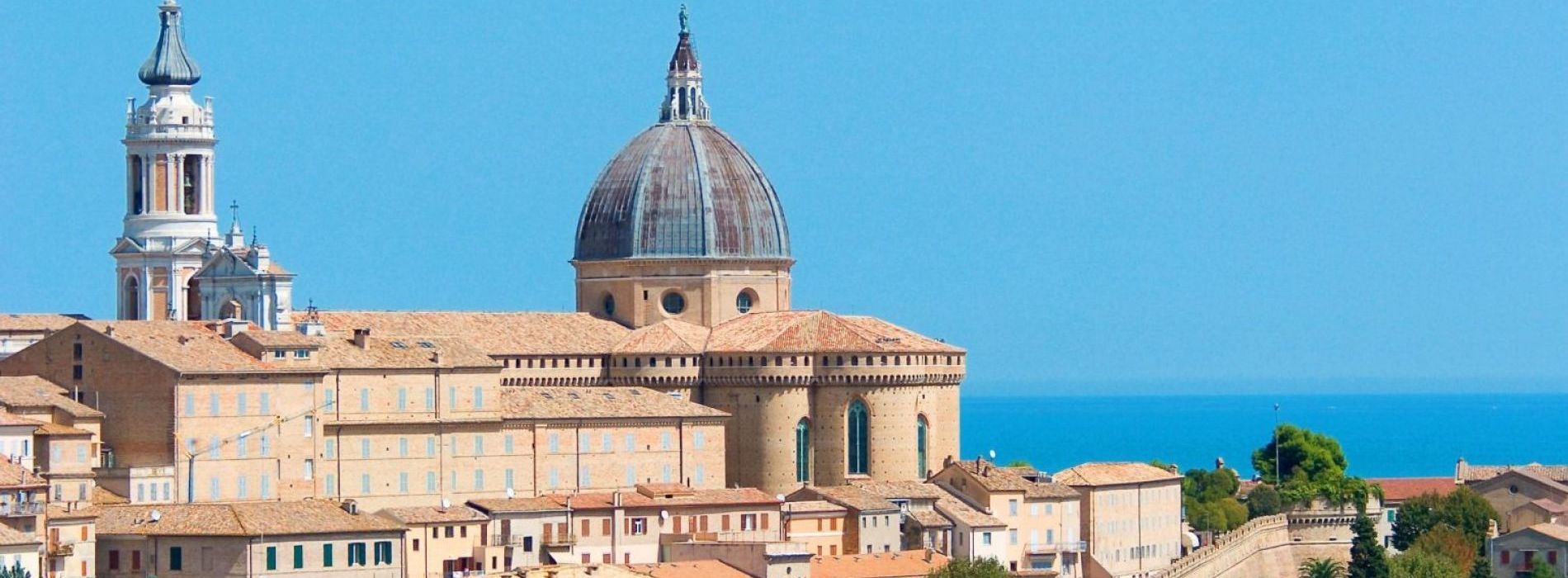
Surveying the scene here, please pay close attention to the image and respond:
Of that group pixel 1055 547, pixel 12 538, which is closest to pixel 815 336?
pixel 1055 547

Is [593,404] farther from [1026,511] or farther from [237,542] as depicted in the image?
[237,542]

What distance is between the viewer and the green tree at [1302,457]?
118m

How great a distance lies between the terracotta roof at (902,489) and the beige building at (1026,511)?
0.76m

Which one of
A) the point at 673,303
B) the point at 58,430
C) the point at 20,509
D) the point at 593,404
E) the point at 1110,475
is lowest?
the point at 1110,475

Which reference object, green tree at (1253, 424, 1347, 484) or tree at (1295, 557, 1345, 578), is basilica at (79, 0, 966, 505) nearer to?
tree at (1295, 557, 1345, 578)

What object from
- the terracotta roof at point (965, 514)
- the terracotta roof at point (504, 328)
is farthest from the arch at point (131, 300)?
the terracotta roof at point (965, 514)

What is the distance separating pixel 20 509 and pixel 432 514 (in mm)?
11212

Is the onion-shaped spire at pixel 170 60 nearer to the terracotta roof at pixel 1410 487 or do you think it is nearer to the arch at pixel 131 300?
the arch at pixel 131 300

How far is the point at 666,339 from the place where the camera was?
96.2 metres

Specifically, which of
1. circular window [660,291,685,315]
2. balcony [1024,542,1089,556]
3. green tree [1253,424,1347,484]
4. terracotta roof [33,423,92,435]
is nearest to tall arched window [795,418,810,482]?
balcony [1024,542,1089,556]

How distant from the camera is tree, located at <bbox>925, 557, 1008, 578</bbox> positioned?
8300 cm

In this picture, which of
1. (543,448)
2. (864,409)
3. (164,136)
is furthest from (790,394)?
(164,136)

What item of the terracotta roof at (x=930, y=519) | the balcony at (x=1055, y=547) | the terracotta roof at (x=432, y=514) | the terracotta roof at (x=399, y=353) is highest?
the terracotta roof at (x=399, y=353)

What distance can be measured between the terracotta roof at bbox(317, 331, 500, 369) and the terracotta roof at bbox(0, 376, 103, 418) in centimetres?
554
